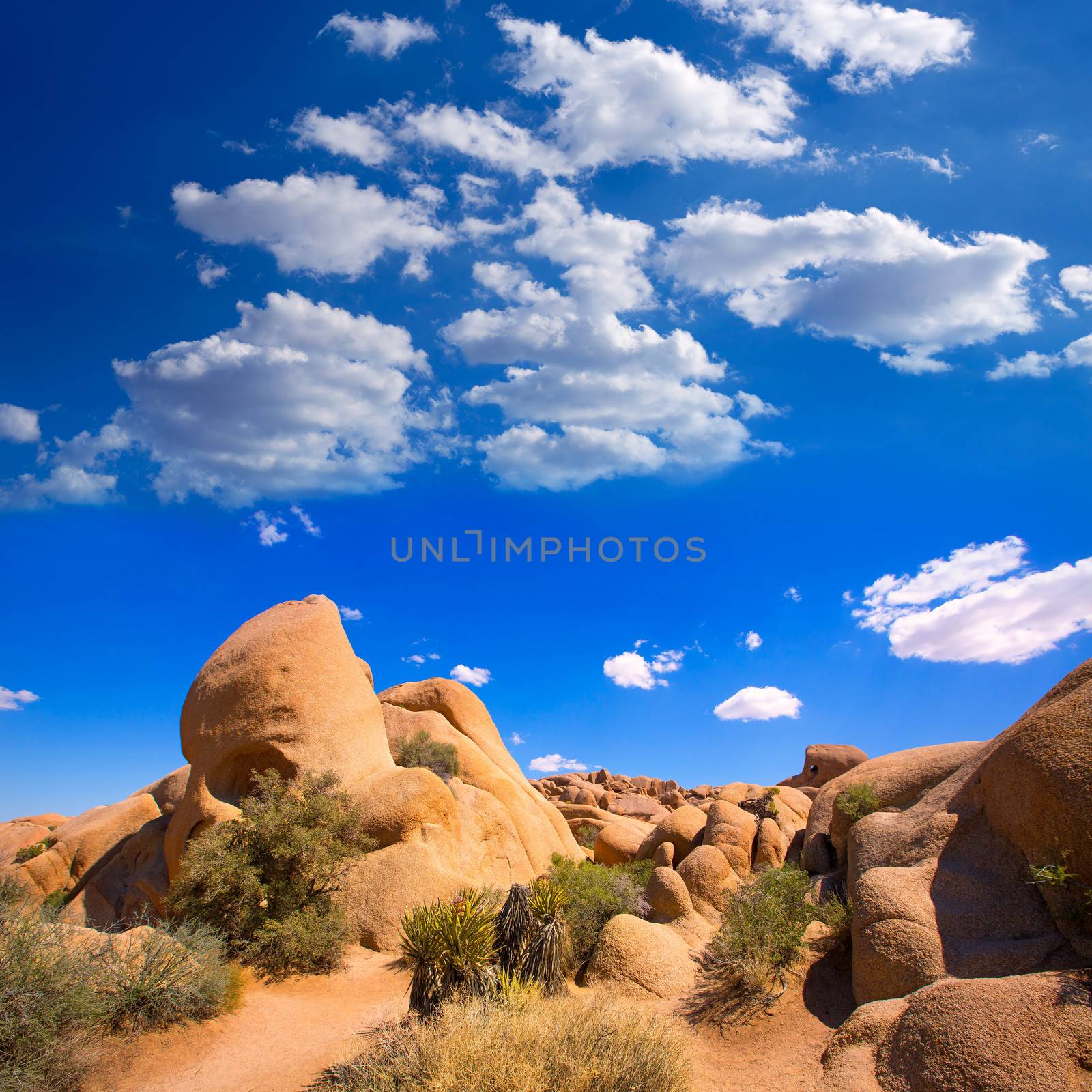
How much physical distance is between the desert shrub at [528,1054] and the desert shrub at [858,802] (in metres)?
9.47

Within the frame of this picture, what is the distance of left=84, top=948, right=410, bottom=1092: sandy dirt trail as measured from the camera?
10172 millimetres

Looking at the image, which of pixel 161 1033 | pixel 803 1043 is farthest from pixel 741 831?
pixel 161 1033

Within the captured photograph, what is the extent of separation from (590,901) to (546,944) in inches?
164

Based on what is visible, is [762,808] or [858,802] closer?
[858,802]

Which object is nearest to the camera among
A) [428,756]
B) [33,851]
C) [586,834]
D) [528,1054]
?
[528,1054]

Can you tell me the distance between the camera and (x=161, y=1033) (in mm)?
10875

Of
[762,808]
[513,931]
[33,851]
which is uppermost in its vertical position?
[33,851]

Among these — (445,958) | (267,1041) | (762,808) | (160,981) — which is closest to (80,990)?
(160,981)

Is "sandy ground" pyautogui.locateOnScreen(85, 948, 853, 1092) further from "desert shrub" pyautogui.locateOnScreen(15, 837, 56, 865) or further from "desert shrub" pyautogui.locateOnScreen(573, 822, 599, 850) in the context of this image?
"desert shrub" pyautogui.locateOnScreen(573, 822, 599, 850)

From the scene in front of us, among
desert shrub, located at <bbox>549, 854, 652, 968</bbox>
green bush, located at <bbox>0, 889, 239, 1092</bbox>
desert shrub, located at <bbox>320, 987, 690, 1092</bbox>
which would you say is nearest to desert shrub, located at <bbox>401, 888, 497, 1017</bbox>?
desert shrub, located at <bbox>320, 987, 690, 1092</bbox>

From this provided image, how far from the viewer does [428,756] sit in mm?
24641

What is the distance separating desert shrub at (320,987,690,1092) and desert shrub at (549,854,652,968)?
199 inches

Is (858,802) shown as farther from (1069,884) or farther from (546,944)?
(546,944)

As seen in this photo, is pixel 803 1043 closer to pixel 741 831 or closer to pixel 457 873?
pixel 457 873
